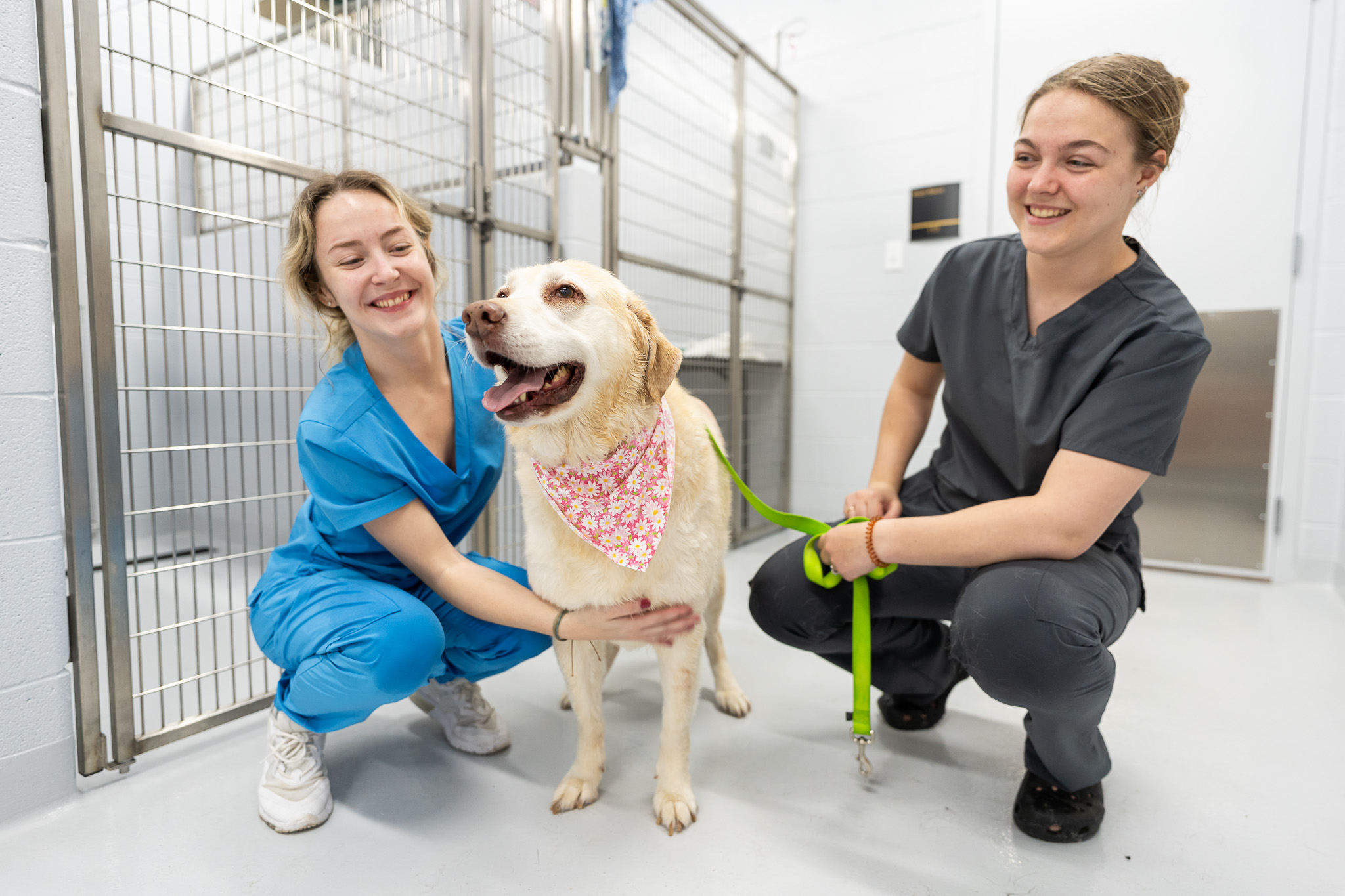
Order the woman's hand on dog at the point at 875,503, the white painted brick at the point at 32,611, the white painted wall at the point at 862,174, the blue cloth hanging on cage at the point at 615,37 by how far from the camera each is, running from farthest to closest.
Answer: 1. the white painted wall at the point at 862,174
2. the blue cloth hanging on cage at the point at 615,37
3. the woman's hand on dog at the point at 875,503
4. the white painted brick at the point at 32,611

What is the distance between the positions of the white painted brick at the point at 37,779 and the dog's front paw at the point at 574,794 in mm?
871

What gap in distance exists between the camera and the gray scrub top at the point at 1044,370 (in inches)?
42.0

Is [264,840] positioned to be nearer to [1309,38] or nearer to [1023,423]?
[1023,423]

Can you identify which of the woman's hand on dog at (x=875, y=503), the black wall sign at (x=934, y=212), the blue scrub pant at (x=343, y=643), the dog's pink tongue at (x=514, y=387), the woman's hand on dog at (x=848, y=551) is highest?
the black wall sign at (x=934, y=212)

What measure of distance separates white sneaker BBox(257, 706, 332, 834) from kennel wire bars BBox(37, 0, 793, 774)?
0.96 feet

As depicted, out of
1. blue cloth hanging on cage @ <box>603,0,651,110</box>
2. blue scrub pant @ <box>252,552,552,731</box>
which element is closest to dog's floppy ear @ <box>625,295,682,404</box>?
blue scrub pant @ <box>252,552,552,731</box>

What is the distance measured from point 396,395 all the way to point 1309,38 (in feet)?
11.5

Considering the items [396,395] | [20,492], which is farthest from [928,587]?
[20,492]

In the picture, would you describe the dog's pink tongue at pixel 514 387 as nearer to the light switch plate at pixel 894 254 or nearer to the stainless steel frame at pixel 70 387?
the stainless steel frame at pixel 70 387

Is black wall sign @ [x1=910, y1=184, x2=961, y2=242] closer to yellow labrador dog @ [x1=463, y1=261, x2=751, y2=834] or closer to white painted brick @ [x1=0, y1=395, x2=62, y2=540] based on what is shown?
yellow labrador dog @ [x1=463, y1=261, x2=751, y2=834]

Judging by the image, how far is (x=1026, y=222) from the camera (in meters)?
1.16

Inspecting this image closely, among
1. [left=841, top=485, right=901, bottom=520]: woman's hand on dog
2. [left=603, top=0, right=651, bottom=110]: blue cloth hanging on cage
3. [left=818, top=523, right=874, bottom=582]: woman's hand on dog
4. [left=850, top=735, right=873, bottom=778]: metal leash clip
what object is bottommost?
[left=850, top=735, right=873, bottom=778]: metal leash clip

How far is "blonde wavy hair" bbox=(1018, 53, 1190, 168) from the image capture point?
1.04 meters

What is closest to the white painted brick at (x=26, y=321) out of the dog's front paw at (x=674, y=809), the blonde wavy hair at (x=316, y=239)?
the blonde wavy hair at (x=316, y=239)
